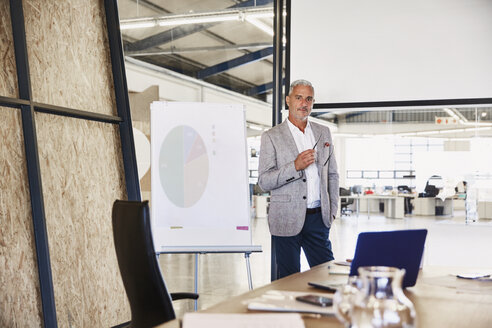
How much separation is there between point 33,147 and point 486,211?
Answer: 3389 millimetres

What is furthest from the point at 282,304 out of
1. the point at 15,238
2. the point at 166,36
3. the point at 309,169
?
the point at 166,36

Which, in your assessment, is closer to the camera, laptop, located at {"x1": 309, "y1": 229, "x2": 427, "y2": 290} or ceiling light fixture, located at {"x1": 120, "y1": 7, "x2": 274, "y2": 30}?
laptop, located at {"x1": 309, "y1": 229, "x2": 427, "y2": 290}

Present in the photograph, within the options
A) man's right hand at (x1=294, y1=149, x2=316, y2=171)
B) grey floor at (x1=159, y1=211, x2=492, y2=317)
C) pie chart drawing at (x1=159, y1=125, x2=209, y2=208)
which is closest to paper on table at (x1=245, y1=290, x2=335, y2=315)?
man's right hand at (x1=294, y1=149, x2=316, y2=171)

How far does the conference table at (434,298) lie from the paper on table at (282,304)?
3 cm

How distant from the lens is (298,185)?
3.23 m

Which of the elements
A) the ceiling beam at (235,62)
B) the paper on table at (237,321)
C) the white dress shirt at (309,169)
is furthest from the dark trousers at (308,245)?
the ceiling beam at (235,62)

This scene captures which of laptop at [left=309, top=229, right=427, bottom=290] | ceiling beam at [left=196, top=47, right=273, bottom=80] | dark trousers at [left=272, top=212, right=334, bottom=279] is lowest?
dark trousers at [left=272, top=212, right=334, bottom=279]

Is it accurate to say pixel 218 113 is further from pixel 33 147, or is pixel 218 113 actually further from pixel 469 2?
pixel 469 2

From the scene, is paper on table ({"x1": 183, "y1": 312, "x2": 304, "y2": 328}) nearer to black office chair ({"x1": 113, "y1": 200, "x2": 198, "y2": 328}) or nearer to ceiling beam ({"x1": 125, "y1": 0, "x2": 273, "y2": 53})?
black office chair ({"x1": 113, "y1": 200, "x2": 198, "y2": 328})

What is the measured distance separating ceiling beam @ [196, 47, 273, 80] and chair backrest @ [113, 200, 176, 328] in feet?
12.7

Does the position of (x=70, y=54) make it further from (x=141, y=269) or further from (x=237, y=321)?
(x=237, y=321)

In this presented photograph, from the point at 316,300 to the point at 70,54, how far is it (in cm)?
285

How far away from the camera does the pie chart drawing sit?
12.2 ft

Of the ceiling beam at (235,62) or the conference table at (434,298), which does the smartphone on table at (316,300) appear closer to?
the conference table at (434,298)
